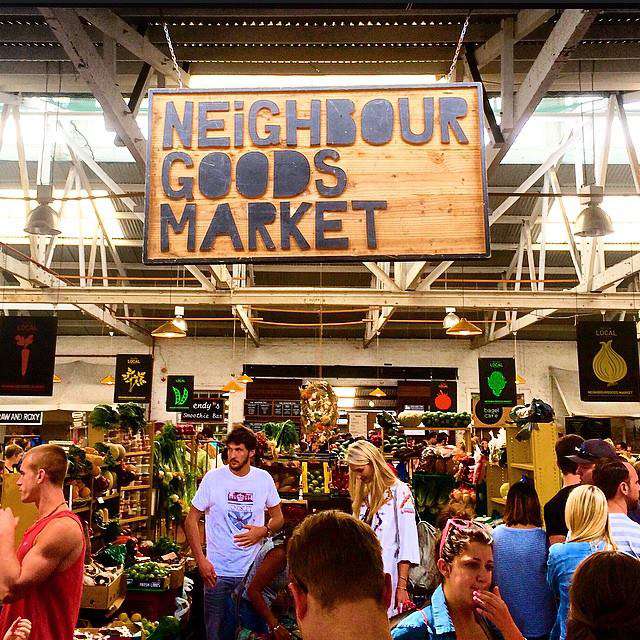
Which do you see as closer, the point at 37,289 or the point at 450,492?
the point at 450,492

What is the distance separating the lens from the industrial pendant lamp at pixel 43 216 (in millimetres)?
7695

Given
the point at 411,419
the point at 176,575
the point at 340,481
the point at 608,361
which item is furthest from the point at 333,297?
the point at 176,575

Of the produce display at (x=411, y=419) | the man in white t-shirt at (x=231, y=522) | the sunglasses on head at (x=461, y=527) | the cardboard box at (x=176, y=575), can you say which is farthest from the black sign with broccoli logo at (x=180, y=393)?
the sunglasses on head at (x=461, y=527)

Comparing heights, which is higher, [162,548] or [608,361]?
[608,361]

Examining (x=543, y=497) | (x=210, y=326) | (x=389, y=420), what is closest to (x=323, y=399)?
(x=389, y=420)

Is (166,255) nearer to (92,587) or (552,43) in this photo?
(552,43)

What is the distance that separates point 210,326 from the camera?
20422 millimetres

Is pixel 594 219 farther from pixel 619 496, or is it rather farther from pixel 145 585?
pixel 145 585

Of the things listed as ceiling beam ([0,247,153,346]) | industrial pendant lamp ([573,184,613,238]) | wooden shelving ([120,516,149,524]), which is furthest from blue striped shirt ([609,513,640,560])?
ceiling beam ([0,247,153,346])

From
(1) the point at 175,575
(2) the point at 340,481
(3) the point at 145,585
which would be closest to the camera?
(3) the point at 145,585

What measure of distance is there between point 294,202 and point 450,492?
5.63m

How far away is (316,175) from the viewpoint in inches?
110

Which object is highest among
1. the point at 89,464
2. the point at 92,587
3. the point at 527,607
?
the point at 89,464

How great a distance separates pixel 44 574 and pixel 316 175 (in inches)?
80.0
